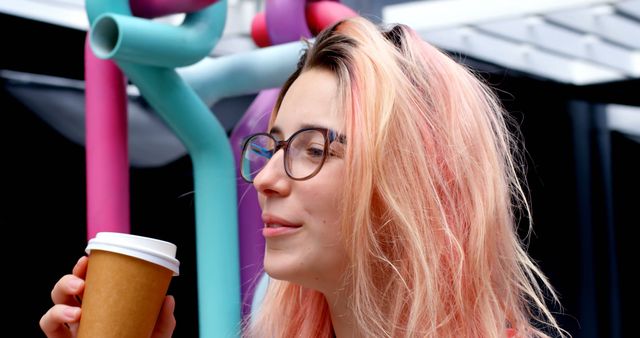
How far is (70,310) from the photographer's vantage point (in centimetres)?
115

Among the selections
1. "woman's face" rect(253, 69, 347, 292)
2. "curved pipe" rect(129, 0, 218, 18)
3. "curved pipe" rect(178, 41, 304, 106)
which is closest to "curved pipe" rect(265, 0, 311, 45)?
"curved pipe" rect(178, 41, 304, 106)

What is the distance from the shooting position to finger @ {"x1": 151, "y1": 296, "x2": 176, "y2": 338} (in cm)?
121

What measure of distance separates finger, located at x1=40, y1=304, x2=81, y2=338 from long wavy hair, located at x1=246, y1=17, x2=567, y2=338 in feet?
1.18

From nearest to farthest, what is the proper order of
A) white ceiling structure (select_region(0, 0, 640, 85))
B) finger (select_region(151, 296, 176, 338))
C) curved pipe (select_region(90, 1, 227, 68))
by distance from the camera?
finger (select_region(151, 296, 176, 338)) < curved pipe (select_region(90, 1, 227, 68)) < white ceiling structure (select_region(0, 0, 640, 85))

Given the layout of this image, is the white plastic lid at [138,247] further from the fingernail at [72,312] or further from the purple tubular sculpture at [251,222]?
the purple tubular sculpture at [251,222]

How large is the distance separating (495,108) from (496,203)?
8.1 inches

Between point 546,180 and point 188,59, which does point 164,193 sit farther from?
point 546,180

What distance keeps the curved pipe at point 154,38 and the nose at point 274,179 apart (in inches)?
19.8

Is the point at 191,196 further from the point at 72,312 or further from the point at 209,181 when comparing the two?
the point at 72,312

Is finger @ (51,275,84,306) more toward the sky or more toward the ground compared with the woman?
more toward the ground

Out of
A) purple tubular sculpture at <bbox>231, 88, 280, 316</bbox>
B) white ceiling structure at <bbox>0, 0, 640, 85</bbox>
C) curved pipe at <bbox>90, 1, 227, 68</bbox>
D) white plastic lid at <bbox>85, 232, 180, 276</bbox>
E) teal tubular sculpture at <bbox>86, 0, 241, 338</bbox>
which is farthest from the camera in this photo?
white ceiling structure at <bbox>0, 0, 640, 85</bbox>

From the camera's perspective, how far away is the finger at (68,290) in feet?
3.80

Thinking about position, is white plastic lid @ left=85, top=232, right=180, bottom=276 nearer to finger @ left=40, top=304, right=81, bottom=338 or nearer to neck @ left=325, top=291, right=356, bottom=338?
finger @ left=40, top=304, right=81, bottom=338

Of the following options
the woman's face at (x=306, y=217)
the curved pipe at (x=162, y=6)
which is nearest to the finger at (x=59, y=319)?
the woman's face at (x=306, y=217)
